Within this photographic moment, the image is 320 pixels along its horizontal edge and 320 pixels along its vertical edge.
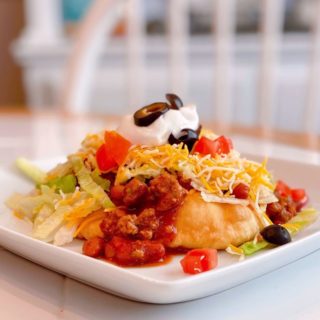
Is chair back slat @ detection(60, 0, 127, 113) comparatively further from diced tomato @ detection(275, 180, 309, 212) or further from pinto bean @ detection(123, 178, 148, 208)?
pinto bean @ detection(123, 178, 148, 208)

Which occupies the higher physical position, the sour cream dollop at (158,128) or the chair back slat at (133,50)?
the sour cream dollop at (158,128)

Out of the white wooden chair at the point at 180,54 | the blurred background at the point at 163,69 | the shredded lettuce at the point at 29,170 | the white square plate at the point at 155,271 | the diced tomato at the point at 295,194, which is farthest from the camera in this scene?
the blurred background at the point at 163,69

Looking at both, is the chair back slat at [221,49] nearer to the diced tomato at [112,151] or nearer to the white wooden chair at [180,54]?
the white wooden chair at [180,54]

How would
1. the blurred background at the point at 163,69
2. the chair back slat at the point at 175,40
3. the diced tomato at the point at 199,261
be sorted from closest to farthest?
1. the diced tomato at the point at 199,261
2. the chair back slat at the point at 175,40
3. the blurred background at the point at 163,69

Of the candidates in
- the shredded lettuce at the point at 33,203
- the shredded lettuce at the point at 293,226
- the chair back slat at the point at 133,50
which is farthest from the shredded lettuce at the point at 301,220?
the chair back slat at the point at 133,50

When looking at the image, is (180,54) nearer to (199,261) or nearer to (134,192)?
(134,192)

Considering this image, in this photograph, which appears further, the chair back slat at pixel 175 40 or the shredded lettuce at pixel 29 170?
the chair back slat at pixel 175 40

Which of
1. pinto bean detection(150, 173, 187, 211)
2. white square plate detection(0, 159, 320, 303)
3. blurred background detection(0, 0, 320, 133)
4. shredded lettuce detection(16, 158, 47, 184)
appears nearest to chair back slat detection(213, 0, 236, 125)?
blurred background detection(0, 0, 320, 133)

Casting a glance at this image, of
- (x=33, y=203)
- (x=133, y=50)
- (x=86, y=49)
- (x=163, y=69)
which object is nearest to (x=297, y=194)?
(x=33, y=203)
